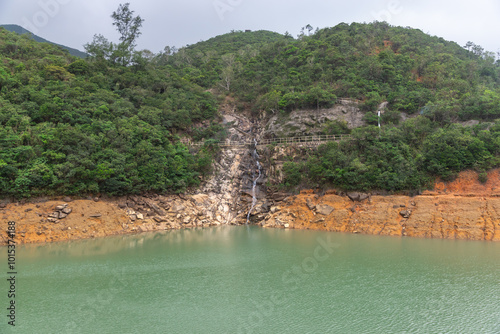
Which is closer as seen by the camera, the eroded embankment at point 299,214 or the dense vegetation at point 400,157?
the eroded embankment at point 299,214

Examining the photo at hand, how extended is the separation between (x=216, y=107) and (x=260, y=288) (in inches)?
1467

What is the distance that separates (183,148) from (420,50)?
39.7 metres

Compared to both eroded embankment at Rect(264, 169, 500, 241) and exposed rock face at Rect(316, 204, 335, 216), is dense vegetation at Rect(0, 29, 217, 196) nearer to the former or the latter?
eroded embankment at Rect(264, 169, 500, 241)

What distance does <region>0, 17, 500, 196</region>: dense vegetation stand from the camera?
30.8 m

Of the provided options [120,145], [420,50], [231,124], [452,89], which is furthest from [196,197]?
[420,50]

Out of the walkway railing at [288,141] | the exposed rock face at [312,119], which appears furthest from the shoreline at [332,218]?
the exposed rock face at [312,119]

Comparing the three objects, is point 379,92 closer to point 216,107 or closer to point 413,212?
point 413,212

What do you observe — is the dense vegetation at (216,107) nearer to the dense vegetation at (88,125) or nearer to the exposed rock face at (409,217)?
the dense vegetation at (88,125)

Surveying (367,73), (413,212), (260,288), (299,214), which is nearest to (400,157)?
(413,212)

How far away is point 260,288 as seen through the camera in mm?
16156

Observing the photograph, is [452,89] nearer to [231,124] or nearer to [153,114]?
[231,124]

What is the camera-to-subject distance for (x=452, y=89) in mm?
42562

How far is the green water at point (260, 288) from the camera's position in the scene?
41.0 feet

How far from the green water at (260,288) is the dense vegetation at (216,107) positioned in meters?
8.33
